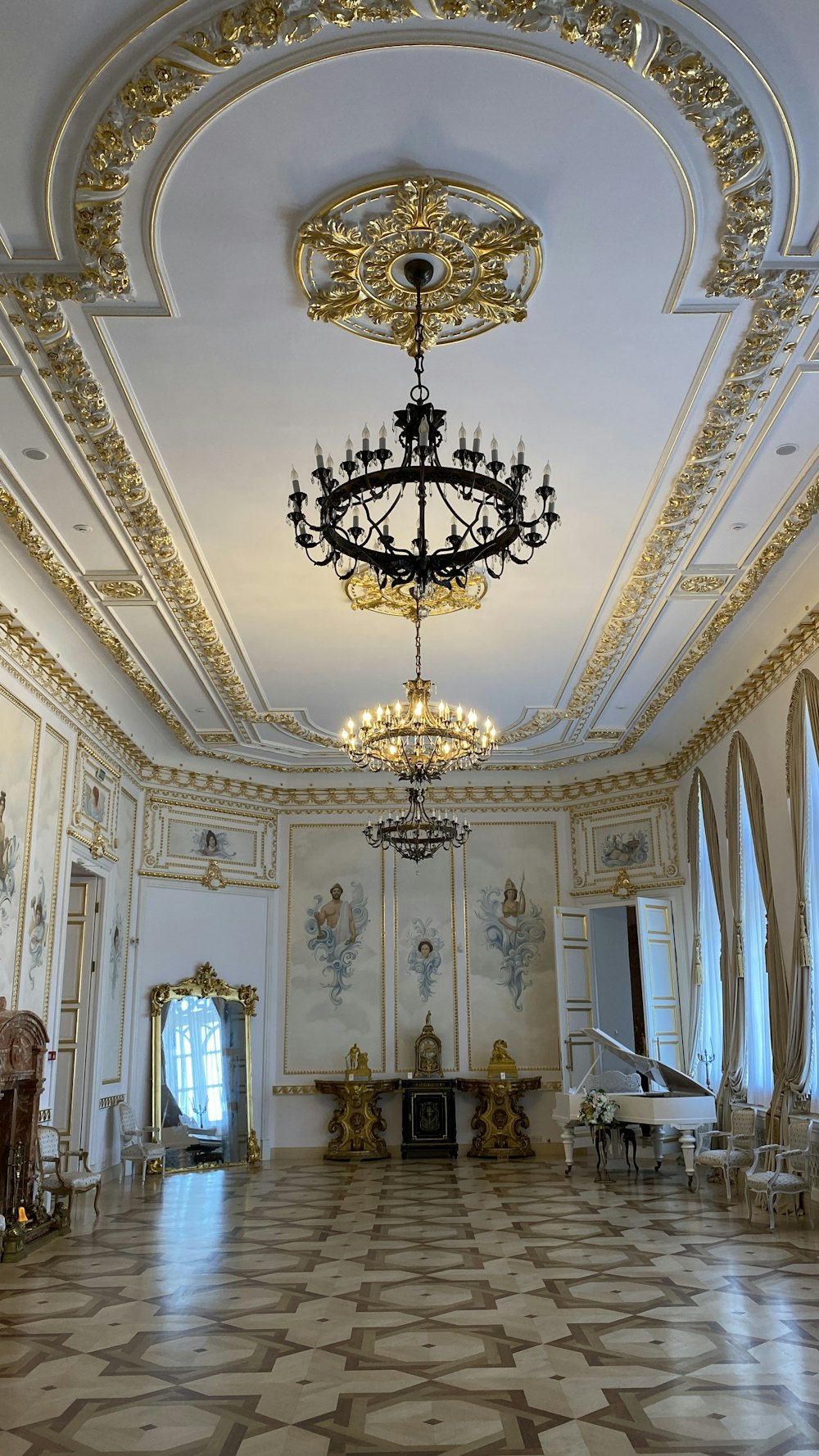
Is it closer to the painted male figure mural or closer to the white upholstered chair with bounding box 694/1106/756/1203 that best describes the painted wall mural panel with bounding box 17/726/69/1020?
the painted male figure mural

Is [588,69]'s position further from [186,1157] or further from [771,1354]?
[186,1157]

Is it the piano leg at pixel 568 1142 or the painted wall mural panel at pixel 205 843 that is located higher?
the painted wall mural panel at pixel 205 843

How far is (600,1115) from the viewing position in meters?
11.0

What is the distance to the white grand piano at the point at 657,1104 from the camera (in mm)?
10148

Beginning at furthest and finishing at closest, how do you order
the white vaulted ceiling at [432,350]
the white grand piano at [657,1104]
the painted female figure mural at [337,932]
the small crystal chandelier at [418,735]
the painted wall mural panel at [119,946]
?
the painted female figure mural at [337,932]
the painted wall mural panel at [119,946]
the white grand piano at [657,1104]
the small crystal chandelier at [418,735]
the white vaulted ceiling at [432,350]

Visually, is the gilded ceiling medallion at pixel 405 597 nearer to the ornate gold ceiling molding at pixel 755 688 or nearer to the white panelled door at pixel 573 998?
the ornate gold ceiling molding at pixel 755 688

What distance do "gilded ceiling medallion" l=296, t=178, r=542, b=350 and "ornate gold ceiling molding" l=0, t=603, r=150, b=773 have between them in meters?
4.16

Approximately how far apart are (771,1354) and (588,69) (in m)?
5.56

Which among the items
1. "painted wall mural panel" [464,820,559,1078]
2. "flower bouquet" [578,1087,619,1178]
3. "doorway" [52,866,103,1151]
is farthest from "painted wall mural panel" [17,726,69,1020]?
"painted wall mural panel" [464,820,559,1078]

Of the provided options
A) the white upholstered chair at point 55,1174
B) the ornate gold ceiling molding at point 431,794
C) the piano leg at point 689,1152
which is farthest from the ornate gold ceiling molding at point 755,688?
the white upholstered chair at point 55,1174

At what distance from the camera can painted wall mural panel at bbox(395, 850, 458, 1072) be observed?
13.9 m

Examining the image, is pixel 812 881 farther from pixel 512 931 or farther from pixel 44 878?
pixel 44 878

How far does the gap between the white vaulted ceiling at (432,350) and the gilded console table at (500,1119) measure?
6.13 metres

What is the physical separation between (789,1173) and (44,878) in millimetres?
6555
